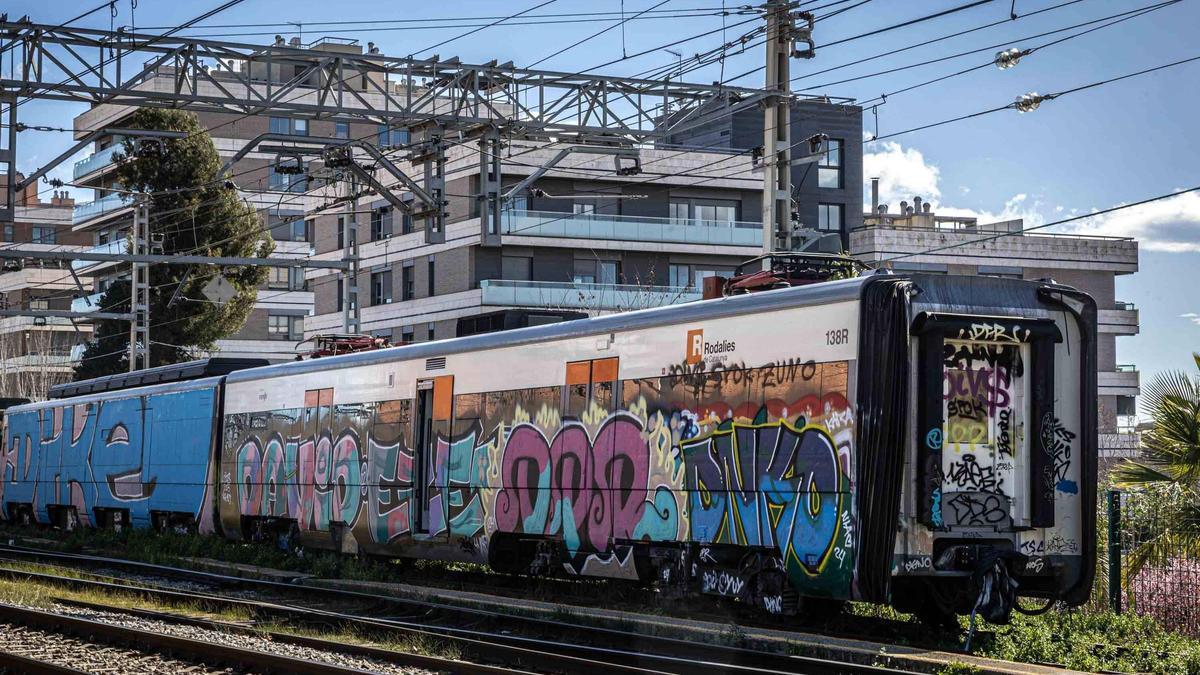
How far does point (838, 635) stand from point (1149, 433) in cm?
406

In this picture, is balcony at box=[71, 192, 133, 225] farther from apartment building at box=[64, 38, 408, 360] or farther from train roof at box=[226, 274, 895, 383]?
train roof at box=[226, 274, 895, 383]

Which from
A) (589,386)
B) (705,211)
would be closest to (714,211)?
(705,211)

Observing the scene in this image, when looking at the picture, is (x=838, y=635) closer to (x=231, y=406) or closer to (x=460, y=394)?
(x=460, y=394)

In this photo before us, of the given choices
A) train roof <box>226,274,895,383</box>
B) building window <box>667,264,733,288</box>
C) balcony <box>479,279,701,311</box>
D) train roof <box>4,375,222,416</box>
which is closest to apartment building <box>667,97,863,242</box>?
building window <box>667,264,733,288</box>

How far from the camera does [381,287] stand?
69.9 m

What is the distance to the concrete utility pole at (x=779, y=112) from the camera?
25.9m

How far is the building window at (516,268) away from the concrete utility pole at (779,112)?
36254 mm

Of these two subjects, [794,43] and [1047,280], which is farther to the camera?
[794,43]

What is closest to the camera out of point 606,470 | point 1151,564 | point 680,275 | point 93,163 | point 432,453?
point 1151,564

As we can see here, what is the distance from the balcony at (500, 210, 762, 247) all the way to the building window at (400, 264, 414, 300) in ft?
20.4

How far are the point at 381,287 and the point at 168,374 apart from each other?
39.2 metres

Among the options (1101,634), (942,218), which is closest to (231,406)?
(1101,634)

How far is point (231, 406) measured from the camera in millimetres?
27359

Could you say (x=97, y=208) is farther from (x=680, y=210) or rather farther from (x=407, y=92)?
(x=407, y=92)
